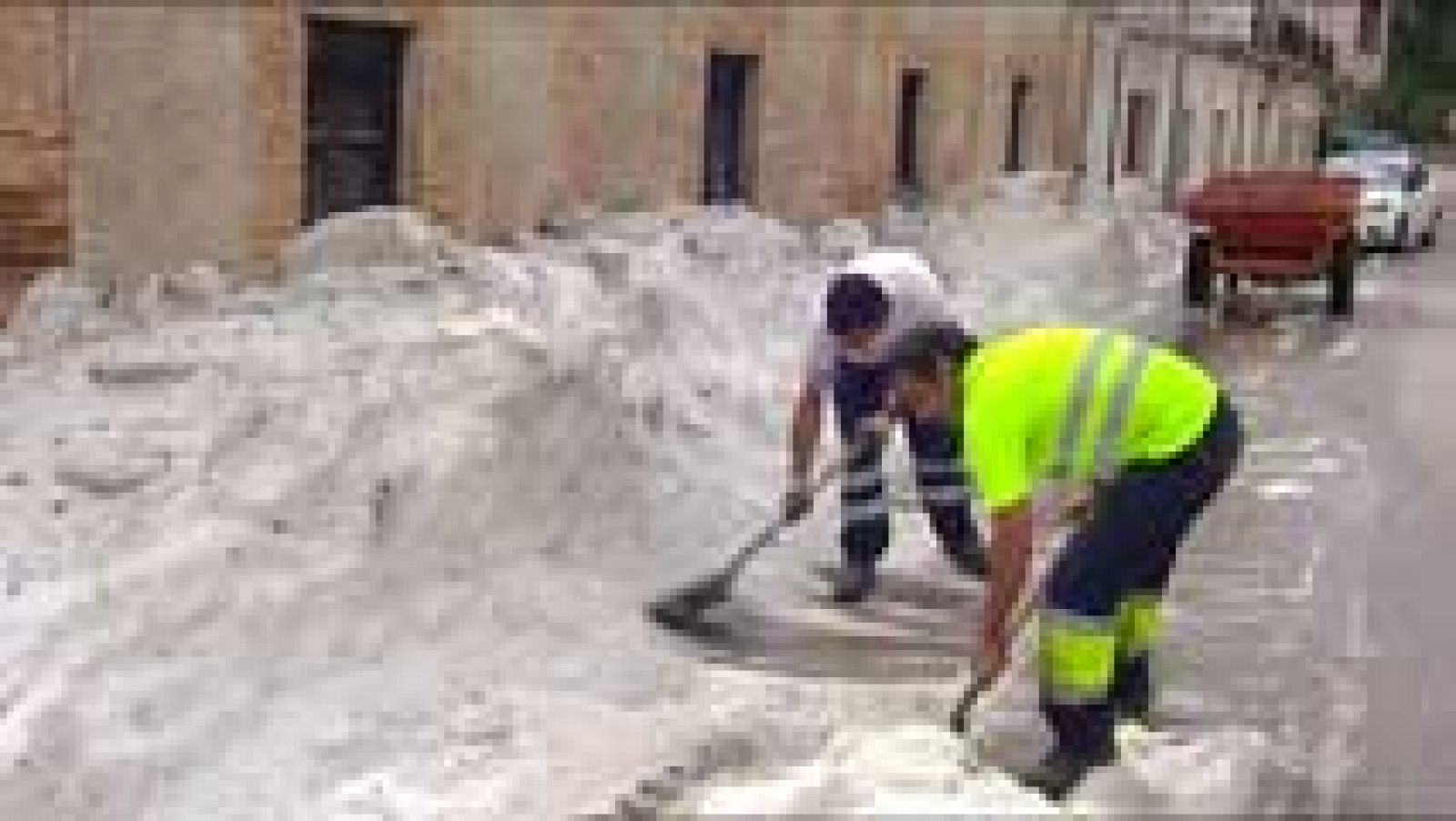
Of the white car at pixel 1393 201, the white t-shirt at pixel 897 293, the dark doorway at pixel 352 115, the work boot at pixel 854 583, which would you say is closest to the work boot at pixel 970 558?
the work boot at pixel 854 583

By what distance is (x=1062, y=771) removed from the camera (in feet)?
20.5

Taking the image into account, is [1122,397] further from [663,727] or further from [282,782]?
[282,782]

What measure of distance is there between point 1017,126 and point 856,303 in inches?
787

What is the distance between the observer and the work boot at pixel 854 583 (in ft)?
30.0

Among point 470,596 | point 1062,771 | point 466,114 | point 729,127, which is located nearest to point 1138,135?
point 729,127

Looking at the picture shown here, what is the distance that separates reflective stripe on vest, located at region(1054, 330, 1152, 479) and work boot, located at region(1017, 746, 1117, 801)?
759 millimetres

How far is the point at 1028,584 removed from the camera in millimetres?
7504

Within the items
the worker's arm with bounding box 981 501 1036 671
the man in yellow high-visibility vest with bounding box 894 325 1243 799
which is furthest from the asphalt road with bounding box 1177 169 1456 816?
the worker's arm with bounding box 981 501 1036 671

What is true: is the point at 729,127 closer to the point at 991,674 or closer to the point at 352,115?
the point at 352,115

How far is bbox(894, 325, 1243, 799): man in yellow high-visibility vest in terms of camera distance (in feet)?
19.5

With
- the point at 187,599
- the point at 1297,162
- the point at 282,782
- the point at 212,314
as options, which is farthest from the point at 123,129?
the point at 1297,162

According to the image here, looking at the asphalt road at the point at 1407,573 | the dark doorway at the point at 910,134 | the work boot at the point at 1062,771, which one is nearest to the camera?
the work boot at the point at 1062,771

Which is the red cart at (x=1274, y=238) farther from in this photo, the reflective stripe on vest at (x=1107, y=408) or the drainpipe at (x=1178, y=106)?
the reflective stripe on vest at (x=1107, y=408)

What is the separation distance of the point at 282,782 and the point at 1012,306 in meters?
12.5
